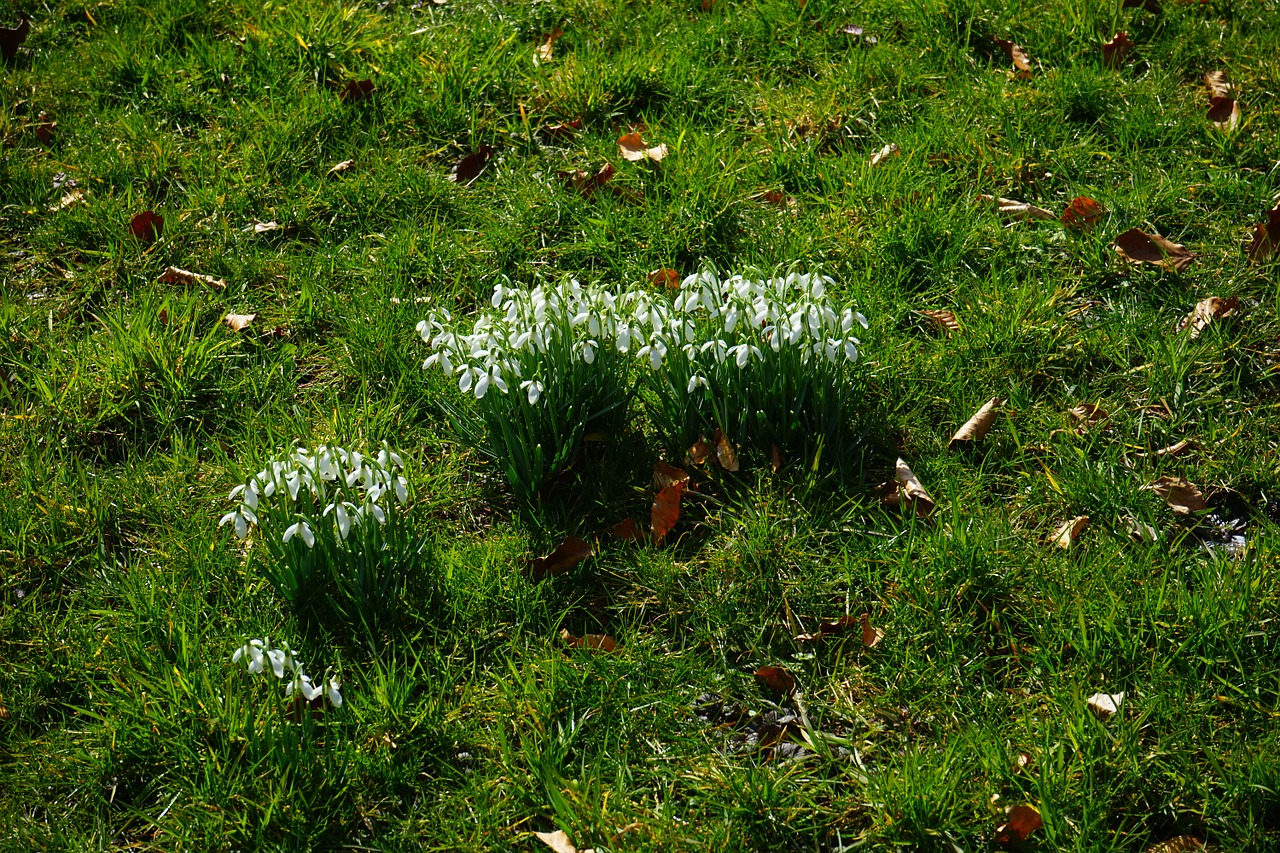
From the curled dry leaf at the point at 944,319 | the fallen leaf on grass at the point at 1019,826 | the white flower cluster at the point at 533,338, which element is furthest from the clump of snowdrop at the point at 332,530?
→ the curled dry leaf at the point at 944,319

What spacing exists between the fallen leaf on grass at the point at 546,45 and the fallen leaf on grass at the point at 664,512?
223 cm

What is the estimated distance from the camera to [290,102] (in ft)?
13.3

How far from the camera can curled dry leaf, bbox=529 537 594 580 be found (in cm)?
258

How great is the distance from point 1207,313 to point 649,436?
1640 mm

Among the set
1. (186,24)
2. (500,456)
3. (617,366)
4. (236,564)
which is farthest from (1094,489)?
(186,24)

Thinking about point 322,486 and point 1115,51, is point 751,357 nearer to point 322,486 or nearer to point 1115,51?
point 322,486

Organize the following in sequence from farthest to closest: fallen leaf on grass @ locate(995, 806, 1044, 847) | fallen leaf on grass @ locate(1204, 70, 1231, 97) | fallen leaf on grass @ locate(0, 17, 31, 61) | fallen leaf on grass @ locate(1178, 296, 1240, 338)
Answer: fallen leaf on grass @ locate(0, 17, 31, 61) → fallen leaf on grass @ locate(1204, 70, 1231, 97) → fallen leaf on grass @ locate(1178, 296, 1240, 338) → fallen leaf on grass @ locate(995, 806, 1044, 847)

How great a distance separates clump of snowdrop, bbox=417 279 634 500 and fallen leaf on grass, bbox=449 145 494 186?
125cm

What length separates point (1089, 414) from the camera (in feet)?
9.51

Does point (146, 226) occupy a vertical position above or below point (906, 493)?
above

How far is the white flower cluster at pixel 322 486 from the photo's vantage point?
2291 millimetres

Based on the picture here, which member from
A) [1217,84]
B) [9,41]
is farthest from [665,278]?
[9,41]

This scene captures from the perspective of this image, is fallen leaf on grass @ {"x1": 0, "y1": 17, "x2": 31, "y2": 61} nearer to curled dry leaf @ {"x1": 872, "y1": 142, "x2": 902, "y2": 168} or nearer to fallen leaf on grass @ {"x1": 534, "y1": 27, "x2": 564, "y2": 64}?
fallen leaf on grass @ {"x1": 534, "y1": 27, "x2": 564, "y2": 64}

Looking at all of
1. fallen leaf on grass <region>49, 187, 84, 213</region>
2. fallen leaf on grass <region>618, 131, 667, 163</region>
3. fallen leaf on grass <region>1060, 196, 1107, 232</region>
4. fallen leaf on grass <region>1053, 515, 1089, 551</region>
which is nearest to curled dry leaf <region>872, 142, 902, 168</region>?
fallen leaf on grass <region>1060, 196, 1107, 232</region>
